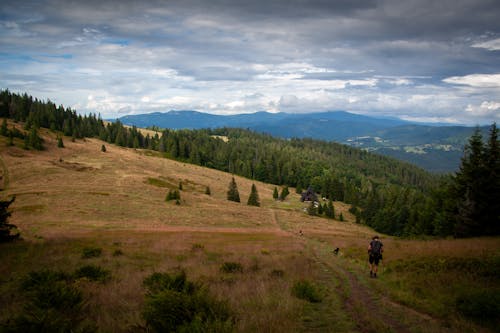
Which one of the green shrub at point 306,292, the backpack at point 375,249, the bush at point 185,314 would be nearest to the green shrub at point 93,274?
the bush at point 185,314

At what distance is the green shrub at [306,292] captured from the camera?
10.6m

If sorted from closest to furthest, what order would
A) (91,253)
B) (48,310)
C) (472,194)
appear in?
(48,310), (91,253), (472,194)

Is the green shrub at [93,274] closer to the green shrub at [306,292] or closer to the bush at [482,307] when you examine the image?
the green shrub at [306,292]

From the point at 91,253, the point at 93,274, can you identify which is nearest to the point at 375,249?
the point at 93,274

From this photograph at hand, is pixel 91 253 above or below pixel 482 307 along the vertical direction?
below

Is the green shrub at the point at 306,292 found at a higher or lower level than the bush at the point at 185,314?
lower

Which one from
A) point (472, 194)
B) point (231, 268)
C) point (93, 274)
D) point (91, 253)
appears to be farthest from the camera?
point (472, 194)

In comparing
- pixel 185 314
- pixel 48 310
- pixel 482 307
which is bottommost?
pixel 482 307

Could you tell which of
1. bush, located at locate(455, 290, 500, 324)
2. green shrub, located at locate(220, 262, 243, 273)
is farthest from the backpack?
green shrub, located at locate(220, 262, 243, 273)

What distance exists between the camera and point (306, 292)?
1081cm

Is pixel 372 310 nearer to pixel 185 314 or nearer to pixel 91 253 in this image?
pixel 185 314

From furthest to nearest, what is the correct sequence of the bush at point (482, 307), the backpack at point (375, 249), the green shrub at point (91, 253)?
the green shrub at point (91, 253), the backpack at point (375, 249), the bush at point (482, 307)

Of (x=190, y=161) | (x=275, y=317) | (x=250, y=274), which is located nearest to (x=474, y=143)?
(x=250, y=274)

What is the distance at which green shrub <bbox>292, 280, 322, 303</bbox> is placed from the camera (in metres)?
10.6
